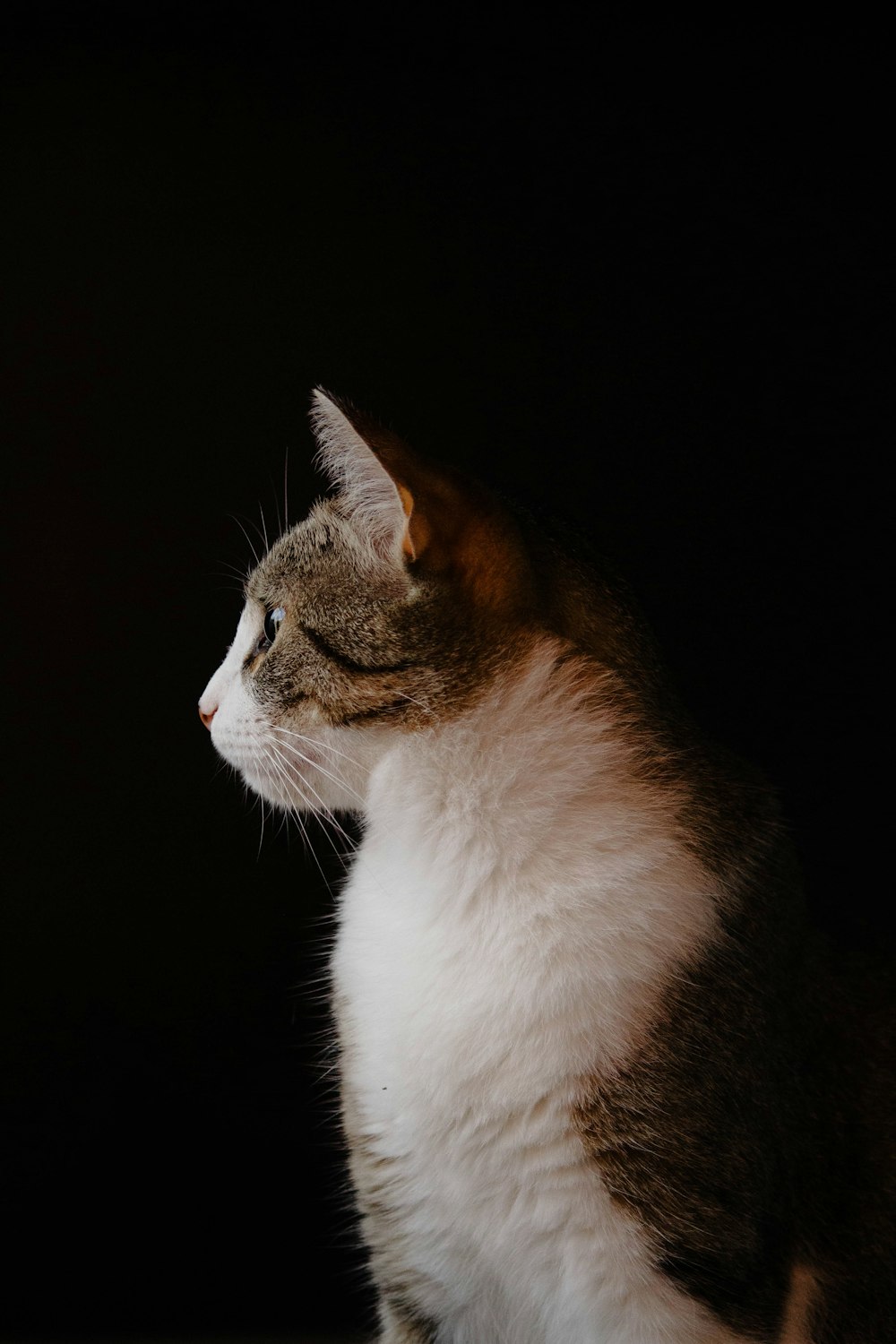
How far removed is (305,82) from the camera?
5.63 feet

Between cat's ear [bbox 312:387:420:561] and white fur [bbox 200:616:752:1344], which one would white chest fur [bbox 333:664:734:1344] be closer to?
white fur [bbox 200:616:752:1344]

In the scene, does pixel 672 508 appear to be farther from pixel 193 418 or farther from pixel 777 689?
pixel 193 418

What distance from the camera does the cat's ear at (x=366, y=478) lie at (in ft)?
3.62

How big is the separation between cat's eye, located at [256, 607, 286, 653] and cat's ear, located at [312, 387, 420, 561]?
13 cm

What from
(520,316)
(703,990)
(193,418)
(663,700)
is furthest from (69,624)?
(703,990)

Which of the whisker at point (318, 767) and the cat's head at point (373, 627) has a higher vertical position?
the cat's head at point (373, 627)

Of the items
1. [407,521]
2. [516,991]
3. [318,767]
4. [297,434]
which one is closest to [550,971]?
[516,991]

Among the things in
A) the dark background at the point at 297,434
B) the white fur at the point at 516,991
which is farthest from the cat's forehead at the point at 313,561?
the dark background at the point at 297,434

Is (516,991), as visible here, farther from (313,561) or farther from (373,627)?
(313,561)

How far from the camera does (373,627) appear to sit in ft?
3.97

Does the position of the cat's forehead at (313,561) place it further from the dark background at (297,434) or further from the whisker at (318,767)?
the dark background at (297,434)

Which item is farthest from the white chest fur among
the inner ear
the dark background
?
the dark background

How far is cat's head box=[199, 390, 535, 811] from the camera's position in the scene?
117 centimetres

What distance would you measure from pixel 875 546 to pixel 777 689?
9.5 inches
